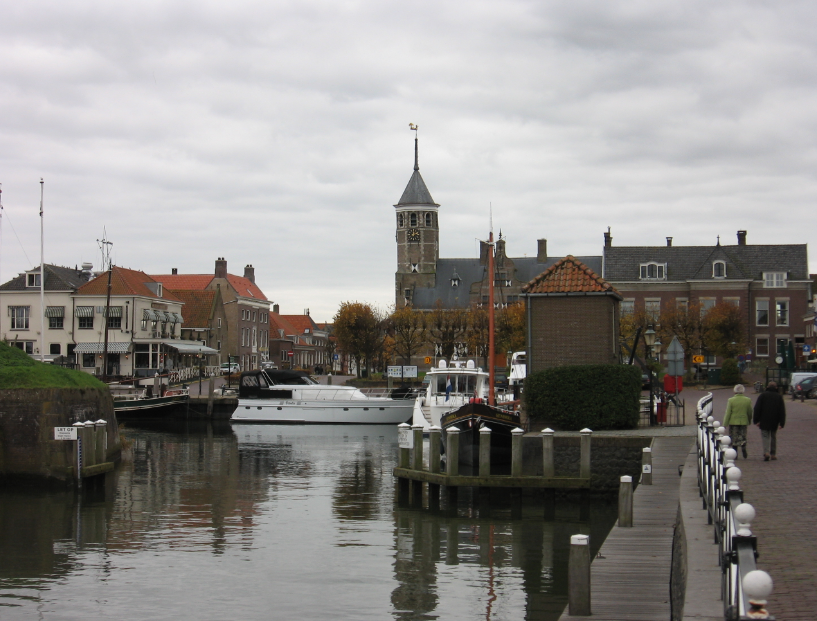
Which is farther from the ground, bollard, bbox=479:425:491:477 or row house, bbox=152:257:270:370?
row house, bbox=152:257:270:370

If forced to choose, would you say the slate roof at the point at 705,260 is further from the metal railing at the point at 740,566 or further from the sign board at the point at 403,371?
the metal railing at the point at 740,566

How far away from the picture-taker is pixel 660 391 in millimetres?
32250

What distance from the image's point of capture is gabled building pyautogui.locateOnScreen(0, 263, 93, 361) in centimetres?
7244

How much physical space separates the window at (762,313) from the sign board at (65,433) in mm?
64003

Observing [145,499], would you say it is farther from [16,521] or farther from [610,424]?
[610,424]

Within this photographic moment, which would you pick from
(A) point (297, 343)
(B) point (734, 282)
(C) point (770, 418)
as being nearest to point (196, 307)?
(A) point (297, 343)

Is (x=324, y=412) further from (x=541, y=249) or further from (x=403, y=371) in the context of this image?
(x=541, y=249)

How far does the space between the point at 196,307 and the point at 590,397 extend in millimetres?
65818

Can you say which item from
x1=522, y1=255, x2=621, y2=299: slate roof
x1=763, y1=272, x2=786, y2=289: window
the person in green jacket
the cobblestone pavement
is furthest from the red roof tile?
x1=763, y1=272, x2=786, y2=289: window

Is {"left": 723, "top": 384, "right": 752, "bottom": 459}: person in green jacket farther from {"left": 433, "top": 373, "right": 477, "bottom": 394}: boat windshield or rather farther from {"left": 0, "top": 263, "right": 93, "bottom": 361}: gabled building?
{"left": 0, "top": 263, "right": 93, "bottom": 361}: gabled building

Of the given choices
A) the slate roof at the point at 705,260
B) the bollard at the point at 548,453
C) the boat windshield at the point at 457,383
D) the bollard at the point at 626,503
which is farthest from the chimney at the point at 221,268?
the bollard at the point at 626,503

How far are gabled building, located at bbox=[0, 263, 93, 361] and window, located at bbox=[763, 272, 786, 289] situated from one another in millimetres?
56383

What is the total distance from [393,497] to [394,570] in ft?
29.5

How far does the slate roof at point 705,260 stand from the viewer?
77250 millimetres
